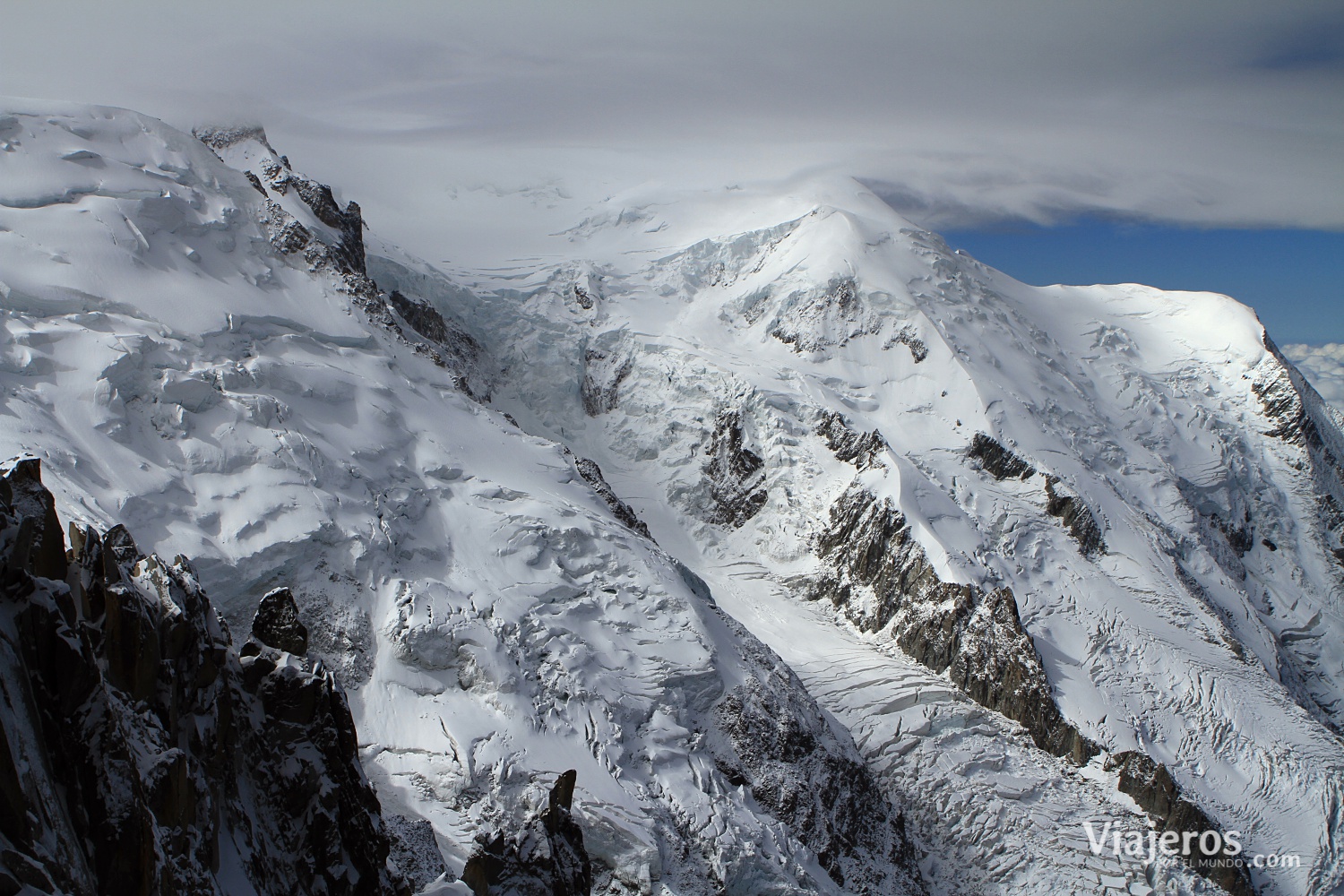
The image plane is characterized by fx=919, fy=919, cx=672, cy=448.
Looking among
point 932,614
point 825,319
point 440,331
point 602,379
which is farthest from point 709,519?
point 440,331

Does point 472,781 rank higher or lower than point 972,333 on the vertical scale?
lower

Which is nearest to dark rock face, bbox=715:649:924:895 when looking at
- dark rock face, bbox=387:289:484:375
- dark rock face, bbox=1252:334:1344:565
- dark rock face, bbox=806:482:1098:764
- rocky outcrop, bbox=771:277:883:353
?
dark rock face, bbox=806:482:1098:764

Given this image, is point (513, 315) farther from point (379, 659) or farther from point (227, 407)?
point (379, 659)

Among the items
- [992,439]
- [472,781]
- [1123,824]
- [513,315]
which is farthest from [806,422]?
[472,781]

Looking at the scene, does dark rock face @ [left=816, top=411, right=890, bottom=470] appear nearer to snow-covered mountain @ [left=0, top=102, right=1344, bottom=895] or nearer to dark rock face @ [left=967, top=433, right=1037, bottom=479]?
snow-covered mountain @ [left=0, top=102, right=1344, bottom=895]

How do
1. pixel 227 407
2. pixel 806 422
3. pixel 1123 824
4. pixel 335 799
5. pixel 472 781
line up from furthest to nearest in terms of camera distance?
pixel 806 422 < pixel 1123 824 < pixel 227 407 < pixel 472 781 < pixel 335 799

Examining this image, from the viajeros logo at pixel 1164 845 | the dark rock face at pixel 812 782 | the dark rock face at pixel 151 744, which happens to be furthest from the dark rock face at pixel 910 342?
the dark rock face at pixel 151 744

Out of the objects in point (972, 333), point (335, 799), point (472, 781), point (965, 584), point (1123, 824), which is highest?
point (335, 799)

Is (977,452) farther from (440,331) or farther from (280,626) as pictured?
(280,626)
